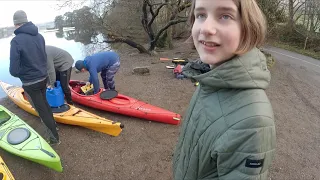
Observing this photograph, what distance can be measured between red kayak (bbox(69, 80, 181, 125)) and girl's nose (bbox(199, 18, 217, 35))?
391 centimetres

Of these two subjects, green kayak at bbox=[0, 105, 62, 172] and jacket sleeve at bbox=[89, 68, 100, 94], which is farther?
jacket sleeve at bbox=[89, 68, 100, 94]

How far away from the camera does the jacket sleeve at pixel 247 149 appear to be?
881 millimetres

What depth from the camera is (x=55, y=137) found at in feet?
13.9

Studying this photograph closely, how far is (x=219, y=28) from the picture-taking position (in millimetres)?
956

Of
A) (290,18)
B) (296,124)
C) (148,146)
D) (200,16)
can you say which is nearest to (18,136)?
(148,146)

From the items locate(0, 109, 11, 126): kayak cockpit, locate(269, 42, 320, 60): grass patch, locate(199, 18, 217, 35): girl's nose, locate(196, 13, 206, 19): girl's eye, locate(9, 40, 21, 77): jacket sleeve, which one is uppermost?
locate(196, 13, 206, 19): girl's eye

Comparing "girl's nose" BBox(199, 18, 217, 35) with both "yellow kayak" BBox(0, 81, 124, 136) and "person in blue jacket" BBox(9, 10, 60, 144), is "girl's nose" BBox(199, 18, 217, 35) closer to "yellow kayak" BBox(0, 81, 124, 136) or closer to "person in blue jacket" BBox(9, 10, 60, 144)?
"person in blue jacket" BBox(9, 10, 60, 144)

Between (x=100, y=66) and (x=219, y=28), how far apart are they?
4834mm

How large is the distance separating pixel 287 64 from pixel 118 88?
8678 millimetres

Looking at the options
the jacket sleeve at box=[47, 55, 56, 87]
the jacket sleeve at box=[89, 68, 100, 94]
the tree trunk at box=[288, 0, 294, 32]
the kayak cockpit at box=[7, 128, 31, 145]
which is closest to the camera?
the kayak cockpit at box=[7, 128, 31, 145]

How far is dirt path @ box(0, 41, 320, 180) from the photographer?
12.0ft

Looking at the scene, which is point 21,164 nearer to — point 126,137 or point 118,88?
point 126,137

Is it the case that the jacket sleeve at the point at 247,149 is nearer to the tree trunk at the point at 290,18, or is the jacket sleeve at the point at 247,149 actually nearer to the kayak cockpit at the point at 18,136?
the kayak cockpit at the point at 18,136

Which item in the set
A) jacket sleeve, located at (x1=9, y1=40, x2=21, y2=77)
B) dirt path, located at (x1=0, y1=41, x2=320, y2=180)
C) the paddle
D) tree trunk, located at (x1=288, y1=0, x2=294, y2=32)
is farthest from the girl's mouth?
tree trunk, located at (x1=288, y1=0, x2=294, y2=32)
